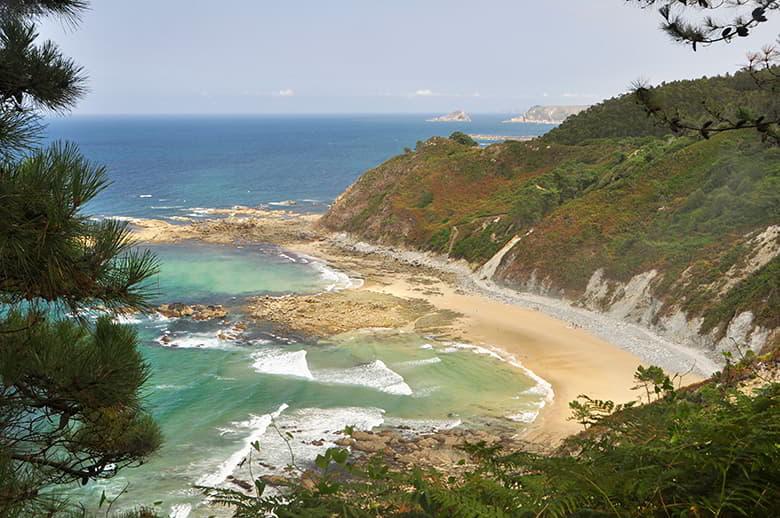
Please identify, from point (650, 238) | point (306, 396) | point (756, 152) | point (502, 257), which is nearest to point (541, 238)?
point (502, 257)

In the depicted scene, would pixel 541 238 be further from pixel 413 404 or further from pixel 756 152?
pixel 413 404

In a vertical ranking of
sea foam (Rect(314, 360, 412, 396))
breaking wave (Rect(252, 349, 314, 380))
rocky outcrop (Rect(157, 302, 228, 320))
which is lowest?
Answer: rocky outcrop (Rect(157, 302, 228, 320))

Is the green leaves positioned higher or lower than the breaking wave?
higher

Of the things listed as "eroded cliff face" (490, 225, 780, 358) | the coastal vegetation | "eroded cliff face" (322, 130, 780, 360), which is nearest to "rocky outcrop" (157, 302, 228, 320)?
"eroded cliff face" (322, 130, 780, 360)

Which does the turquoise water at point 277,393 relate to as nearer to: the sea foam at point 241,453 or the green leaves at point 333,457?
the sea foam at point 241,453

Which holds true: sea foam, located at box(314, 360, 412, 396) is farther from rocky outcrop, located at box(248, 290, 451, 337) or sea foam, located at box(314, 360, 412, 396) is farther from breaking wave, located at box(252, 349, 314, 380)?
rocky outcrop, located at box(248, 290, 451, 337)

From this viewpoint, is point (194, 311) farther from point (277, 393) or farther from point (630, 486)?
point (630, 486)
